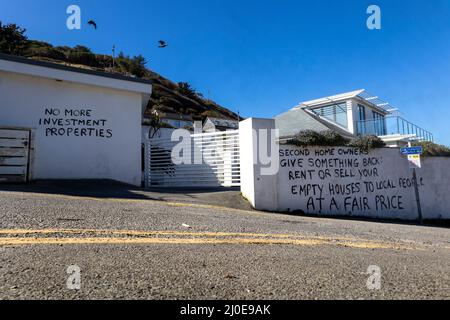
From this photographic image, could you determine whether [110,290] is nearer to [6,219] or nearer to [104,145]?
[6,219]

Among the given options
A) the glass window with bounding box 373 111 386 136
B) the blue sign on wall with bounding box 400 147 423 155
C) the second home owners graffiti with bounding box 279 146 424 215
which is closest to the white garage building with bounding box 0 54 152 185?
the second home owners graffiti with bounding box 279 146 424 215

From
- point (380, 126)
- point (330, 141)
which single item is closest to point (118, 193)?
point (330, 141)

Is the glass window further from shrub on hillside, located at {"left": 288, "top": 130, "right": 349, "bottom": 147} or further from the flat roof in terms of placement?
the flat roof

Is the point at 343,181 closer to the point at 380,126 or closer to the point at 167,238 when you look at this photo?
the point at 167,238

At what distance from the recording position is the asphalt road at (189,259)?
3.12m

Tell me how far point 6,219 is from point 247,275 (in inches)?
154

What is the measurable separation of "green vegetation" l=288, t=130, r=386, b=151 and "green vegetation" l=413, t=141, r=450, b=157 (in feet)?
9.66

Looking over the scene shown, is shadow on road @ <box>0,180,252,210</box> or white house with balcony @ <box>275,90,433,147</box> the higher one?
white house with balcony @ <box>275,90,433,147</box>

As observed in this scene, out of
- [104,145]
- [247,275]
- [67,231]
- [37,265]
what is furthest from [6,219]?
[104,145]

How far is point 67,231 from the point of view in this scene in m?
4.93

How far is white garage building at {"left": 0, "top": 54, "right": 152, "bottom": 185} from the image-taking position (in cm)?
1256

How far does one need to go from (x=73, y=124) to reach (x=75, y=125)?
0.08 meters

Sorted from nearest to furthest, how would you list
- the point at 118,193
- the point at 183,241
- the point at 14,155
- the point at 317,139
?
1. the point at 183,241
2. the point at 118,193
3. the point at 14,155
4. the point at 317,139

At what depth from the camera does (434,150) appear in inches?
584
